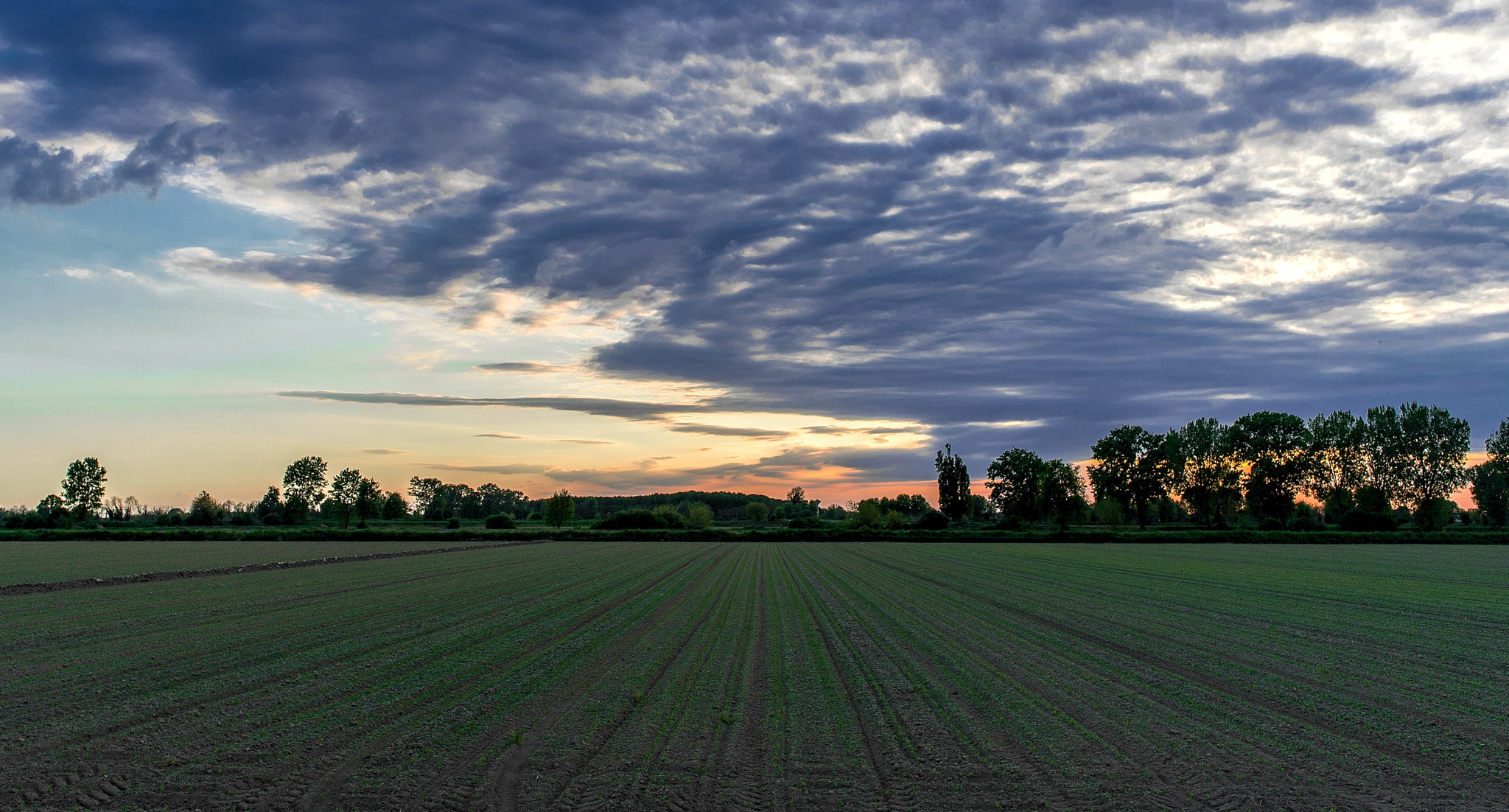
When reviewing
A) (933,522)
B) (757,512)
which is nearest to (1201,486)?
(933,522)

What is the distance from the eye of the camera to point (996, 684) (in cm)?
1185

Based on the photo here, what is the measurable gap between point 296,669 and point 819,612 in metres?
12.1

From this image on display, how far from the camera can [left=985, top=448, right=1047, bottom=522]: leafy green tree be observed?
121812mm

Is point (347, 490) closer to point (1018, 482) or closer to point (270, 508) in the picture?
point (270, 508)

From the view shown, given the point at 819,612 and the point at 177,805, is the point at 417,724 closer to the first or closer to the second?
the point at 177,805

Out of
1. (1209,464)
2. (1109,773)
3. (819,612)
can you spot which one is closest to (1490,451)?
(1209,464)

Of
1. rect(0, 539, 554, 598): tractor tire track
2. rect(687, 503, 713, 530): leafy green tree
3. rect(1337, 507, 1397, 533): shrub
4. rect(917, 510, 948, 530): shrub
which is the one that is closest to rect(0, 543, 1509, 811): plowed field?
rect(0, 539, 554, 598): tractor tire track

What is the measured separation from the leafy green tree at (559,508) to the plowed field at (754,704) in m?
97.3

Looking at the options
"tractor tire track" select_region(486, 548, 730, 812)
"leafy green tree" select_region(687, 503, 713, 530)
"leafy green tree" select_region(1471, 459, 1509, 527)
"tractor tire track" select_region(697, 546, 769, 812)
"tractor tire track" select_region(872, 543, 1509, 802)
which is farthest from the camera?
"leafy green tree" select_region(1471, 459, 1509, 527)

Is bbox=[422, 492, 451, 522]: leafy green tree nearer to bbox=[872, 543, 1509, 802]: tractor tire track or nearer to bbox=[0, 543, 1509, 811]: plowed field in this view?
bbox=[0, 543, 1509, 811]: plowed field

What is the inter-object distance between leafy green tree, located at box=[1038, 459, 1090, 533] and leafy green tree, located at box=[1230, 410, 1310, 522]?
21722 mm

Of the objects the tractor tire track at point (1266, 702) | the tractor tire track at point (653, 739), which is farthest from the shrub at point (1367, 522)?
the tractor tire track at point (653, 739)

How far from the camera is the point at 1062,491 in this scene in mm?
109375

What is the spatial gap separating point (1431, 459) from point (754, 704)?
12694 cm
